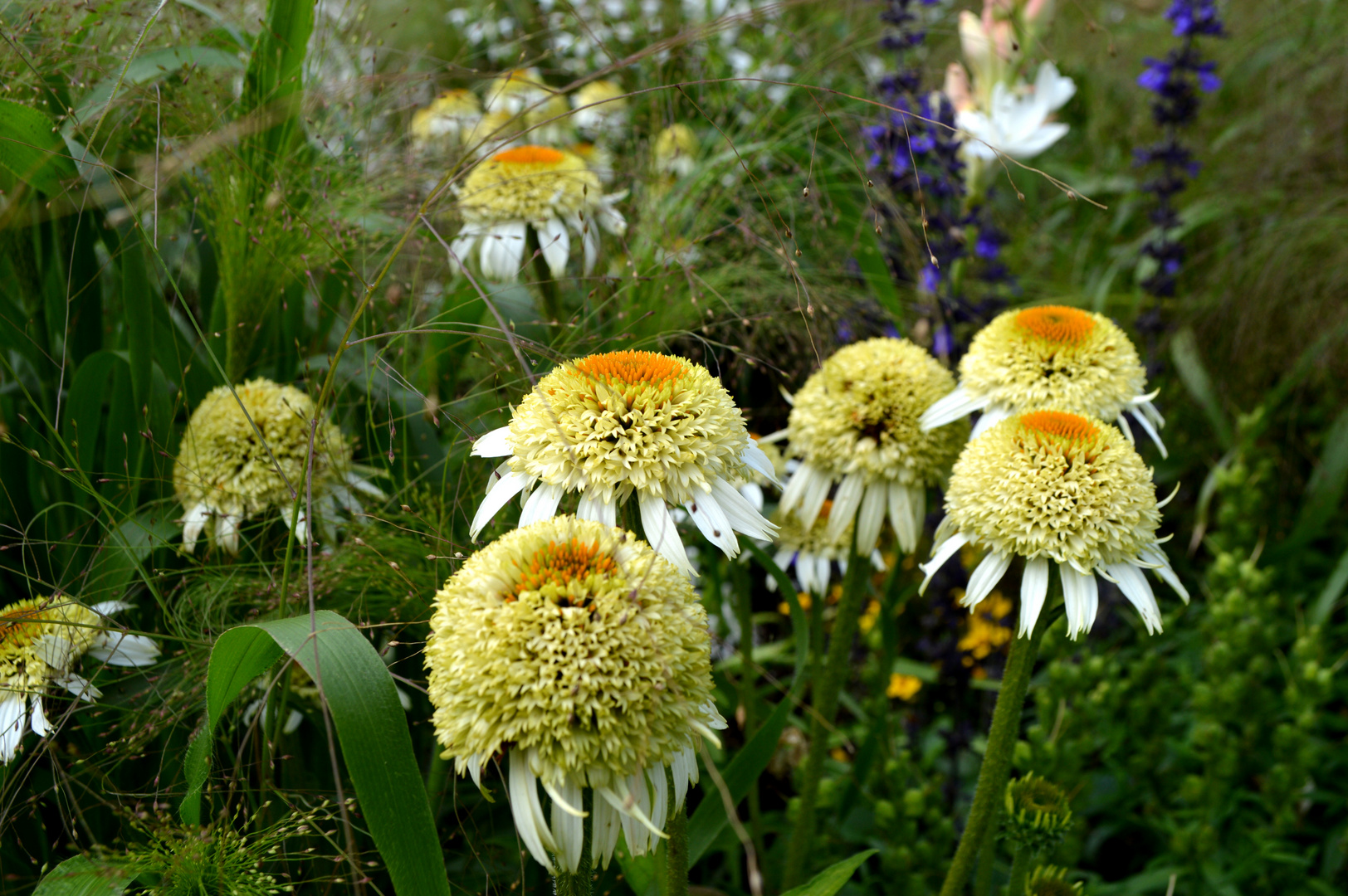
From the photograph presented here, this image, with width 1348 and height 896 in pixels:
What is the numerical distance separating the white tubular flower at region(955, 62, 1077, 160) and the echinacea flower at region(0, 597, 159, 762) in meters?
1.89

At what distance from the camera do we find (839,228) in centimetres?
207

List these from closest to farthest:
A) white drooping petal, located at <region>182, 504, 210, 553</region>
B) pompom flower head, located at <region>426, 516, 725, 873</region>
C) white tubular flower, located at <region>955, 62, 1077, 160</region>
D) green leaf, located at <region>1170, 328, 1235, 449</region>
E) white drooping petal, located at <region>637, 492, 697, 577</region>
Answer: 1. pompom flower head, located at <region>426, 516, 725, 873</region>
2. white drooping petal, located at <region>637, 492, 697, 577</region>
3. white drooping petal, located at <region>182, 504, 210, 553</region>
4. white tubular flower, located at <region>955, 62, 1077, 160</region>
5. green leaf, located at <region>1170, 328, 1235, 449</region>

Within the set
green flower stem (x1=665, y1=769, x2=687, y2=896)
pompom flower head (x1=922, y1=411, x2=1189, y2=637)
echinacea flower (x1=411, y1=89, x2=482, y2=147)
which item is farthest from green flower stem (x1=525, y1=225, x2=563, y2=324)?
green flower stem (x1=665, y1=769, x2=687, y2=896)

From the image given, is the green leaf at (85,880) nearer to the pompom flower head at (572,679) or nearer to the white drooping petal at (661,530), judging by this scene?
the pompom flower head at (572,679)

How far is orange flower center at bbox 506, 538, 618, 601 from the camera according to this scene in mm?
771

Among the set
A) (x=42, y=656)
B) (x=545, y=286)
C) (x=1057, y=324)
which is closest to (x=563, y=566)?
(x=42, y=656)

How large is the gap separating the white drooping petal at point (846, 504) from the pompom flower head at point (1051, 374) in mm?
131

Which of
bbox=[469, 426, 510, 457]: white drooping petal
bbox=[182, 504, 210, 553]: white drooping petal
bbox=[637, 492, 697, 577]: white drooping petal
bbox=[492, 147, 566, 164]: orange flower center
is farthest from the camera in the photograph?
bbox=[492, 147, 566, 164]: orange flower center

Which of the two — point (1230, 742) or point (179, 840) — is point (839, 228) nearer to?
point (1230, 742)

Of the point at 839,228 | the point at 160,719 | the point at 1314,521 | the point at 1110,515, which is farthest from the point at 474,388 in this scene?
the point at 1314,521

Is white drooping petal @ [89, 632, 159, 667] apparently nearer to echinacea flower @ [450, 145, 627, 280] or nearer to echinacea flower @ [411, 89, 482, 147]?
echinacea flower @ [450, 145, 627, 280]

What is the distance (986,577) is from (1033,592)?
56 millimetres

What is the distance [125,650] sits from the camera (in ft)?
3.87

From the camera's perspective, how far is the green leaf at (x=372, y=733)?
800 millimetres
